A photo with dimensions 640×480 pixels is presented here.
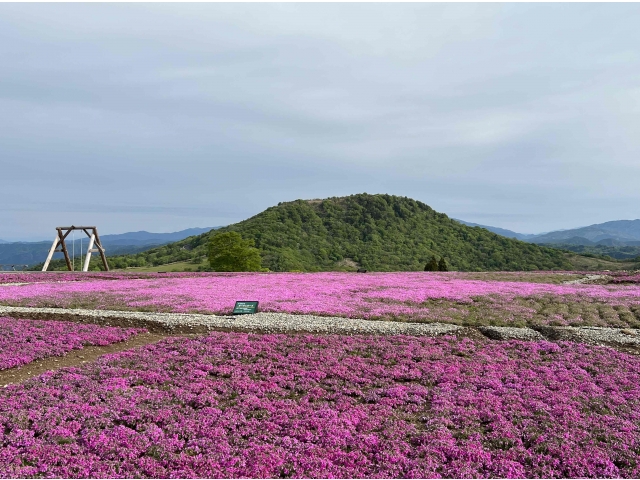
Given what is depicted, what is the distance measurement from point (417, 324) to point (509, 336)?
4.49m

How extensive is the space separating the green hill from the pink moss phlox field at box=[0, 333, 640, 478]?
85.1 meters

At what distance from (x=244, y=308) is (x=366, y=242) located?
398 ft

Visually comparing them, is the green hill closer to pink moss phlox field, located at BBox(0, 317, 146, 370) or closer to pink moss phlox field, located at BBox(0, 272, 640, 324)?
pink moss phlox field, located at BBox(0, 272, 640, 324)

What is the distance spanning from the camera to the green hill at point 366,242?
112 m

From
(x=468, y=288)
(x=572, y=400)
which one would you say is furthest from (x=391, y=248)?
(x=572, y=400)

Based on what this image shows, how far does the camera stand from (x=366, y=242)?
142 metres

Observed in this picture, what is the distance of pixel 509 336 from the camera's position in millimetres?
18719

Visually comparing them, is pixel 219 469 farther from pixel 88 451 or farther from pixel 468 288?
pixel 468 288

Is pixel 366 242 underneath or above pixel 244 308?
above

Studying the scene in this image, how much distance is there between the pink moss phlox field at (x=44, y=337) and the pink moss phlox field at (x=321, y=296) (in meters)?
5.19

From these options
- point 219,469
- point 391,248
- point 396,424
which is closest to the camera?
point 219,469

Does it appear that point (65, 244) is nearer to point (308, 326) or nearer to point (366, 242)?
point (308, 326)

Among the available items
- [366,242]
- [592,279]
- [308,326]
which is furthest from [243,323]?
[366,242]

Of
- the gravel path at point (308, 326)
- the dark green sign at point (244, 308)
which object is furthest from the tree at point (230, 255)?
the dark green sign at point (244, 308)
